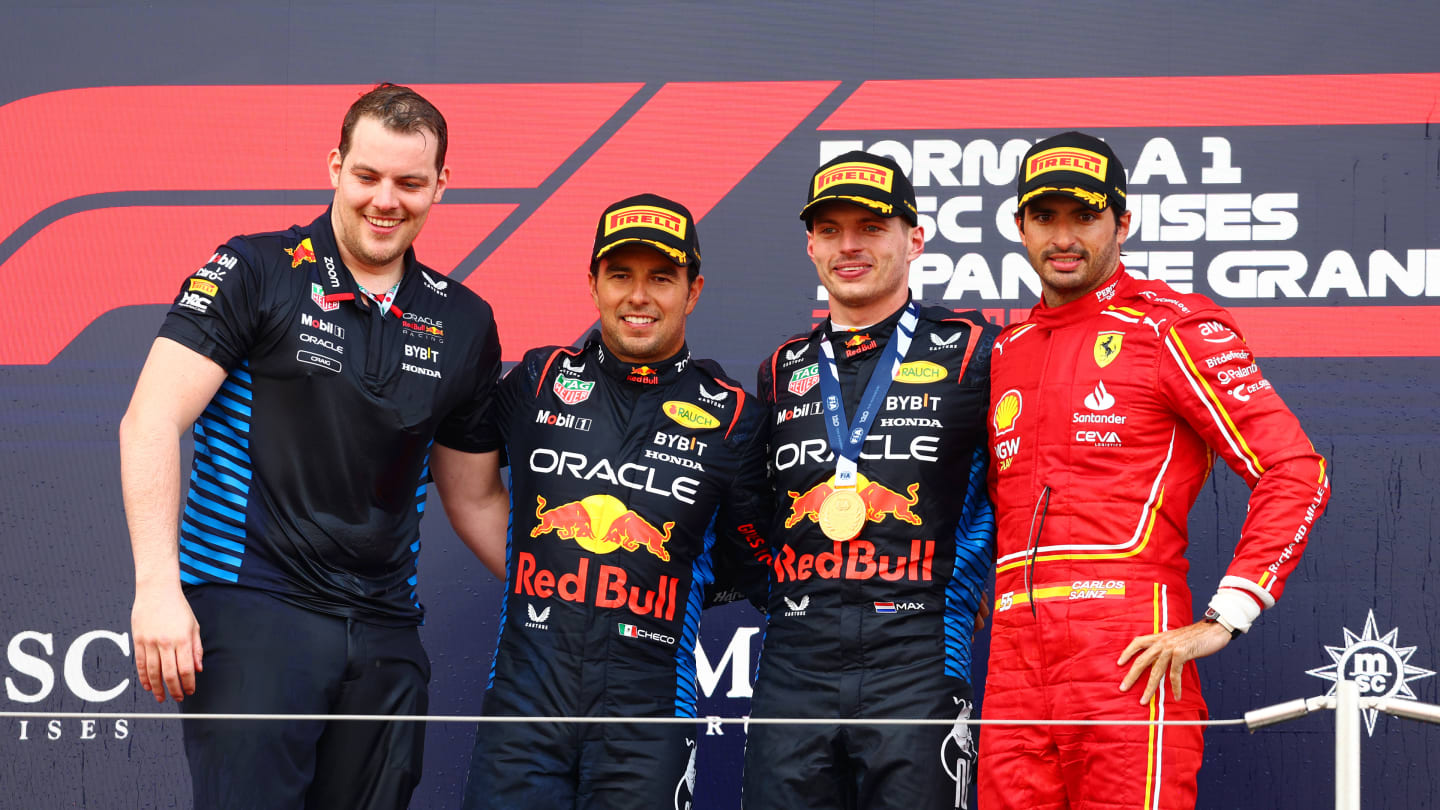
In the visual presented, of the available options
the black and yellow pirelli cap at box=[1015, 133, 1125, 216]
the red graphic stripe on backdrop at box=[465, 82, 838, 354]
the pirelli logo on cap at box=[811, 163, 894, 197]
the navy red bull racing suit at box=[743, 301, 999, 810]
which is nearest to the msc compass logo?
the navy red bull racing suit at box=[743, 301, 999, 810]

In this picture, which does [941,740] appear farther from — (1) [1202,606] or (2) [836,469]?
(1) [1202,606]

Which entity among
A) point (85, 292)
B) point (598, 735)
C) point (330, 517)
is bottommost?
point (598, 735)

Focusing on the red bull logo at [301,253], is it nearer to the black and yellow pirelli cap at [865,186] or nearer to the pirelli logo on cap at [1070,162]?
the black and yellow pirelli cap at [865,186]

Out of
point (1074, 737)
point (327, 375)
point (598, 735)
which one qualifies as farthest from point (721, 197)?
point (1074, 737)

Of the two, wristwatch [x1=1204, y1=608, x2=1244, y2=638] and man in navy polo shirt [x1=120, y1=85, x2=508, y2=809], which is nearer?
wristwatch [x1=1204, y1=608, x2=1244, y2=638]

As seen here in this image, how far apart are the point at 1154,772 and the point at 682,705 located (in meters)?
0.87

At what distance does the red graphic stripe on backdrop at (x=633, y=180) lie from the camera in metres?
3.19

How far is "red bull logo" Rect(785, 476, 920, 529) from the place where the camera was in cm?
238

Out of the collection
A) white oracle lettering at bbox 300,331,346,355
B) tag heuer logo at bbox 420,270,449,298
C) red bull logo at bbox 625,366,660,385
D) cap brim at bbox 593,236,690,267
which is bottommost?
white oracle lettering at bbox 300,331,346,355

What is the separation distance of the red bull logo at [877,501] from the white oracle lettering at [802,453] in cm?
5

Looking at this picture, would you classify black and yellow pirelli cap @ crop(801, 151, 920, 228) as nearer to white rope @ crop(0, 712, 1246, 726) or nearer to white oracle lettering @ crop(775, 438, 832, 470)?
white oracle lettering @ crop(775, 438, 832, 470)

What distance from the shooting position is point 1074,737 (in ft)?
6.90

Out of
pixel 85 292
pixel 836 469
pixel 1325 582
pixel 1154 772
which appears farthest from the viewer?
pixel 85 292

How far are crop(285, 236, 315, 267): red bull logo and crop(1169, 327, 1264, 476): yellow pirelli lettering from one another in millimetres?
1548
